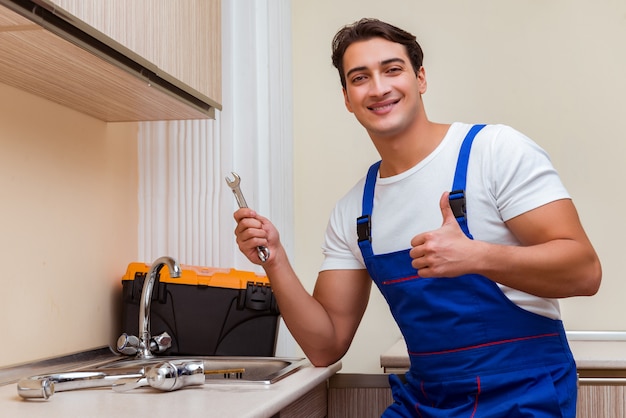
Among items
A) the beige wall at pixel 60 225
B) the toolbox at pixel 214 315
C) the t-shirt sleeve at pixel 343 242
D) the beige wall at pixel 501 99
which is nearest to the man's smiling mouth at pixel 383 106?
the t-shirt sleeve at pixel 343 242

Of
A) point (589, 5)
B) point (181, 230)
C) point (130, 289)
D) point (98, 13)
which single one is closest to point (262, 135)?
point (181, 230)

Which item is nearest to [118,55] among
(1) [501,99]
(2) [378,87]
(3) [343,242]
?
(2) [378,87]

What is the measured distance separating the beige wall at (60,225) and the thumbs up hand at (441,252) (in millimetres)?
866

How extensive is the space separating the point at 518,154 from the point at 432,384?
47cm

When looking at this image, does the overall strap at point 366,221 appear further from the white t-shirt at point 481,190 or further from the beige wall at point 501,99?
the beige wall at point 501,99

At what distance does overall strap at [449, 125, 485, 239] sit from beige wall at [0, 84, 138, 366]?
2.95 ft

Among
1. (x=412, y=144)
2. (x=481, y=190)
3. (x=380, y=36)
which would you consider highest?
(x=380, y=36)

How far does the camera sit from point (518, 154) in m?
1.49

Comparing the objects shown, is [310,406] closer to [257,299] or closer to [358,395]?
[358,395]

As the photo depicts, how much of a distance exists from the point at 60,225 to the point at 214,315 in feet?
1.40

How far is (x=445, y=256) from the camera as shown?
129cm

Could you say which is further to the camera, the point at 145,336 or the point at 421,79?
the point at 145,336

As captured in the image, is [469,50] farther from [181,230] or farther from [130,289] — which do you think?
[130,289]

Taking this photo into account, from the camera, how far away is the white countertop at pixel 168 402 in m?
1.23
